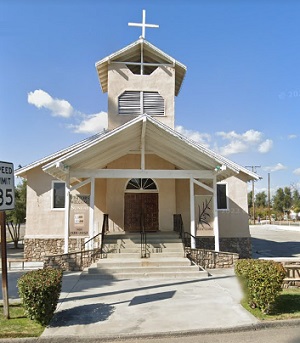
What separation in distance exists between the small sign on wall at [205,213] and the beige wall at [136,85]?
4130 mm

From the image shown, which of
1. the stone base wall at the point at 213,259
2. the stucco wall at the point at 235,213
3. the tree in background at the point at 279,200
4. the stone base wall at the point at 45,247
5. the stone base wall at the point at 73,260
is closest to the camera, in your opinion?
the stone base wall at the point at 73,260

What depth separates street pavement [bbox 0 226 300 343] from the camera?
6031mm

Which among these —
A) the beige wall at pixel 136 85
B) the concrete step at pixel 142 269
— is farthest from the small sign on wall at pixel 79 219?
the beige wall at pixel 136 85

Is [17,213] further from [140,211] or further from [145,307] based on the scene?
[145,307]

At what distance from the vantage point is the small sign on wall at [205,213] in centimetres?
1505

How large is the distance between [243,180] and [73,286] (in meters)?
11.5

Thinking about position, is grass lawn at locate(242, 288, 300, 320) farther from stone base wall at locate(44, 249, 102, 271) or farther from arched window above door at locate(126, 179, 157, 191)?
arched window above door at locate(126, 179, 157, 191)

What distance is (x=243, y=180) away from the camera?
17.8 metres

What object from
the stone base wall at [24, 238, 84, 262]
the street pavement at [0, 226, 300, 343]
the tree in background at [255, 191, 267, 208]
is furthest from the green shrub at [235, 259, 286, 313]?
the tree in background at [255, 191, 267, 208]

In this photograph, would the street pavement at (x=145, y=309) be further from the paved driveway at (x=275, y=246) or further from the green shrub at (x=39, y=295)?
the paved driveway at (x=275, y=246)

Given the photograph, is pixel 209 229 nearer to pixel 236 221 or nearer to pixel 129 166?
pixel 236 221

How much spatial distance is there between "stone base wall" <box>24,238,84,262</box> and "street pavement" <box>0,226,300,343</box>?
5.70m

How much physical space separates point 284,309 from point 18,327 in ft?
18.5

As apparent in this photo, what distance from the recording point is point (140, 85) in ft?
54.7
